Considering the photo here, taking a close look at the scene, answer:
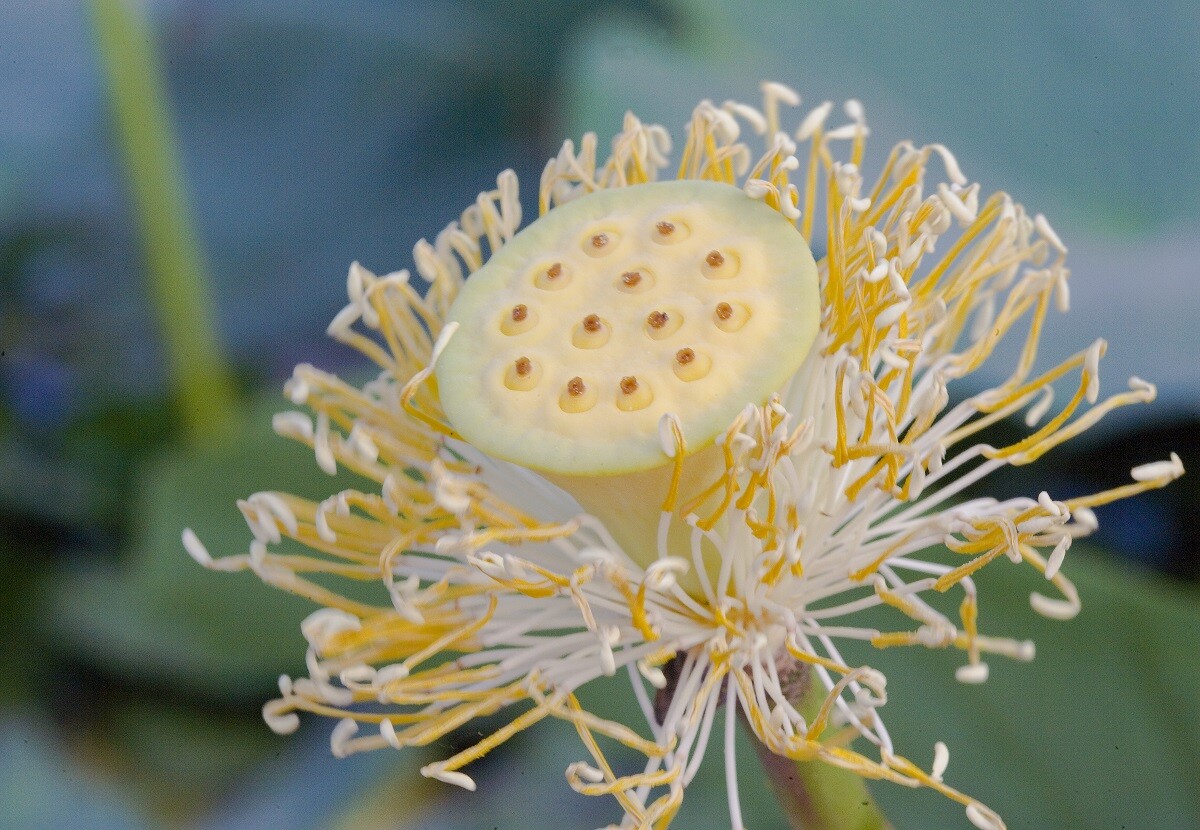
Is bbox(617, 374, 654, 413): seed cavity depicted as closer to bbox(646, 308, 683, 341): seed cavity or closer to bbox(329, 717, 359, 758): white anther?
bbox(646, 308, 683, 341): seed cavity

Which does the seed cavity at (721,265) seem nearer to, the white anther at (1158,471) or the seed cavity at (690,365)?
the seed cavity at (690,365)

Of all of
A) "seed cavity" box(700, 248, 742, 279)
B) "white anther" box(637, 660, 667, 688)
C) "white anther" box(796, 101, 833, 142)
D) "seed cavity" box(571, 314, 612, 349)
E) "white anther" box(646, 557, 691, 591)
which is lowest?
"white anther" box(637, 660, 667, 688)

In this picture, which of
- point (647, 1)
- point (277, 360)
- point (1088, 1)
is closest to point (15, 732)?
point (277, 360)

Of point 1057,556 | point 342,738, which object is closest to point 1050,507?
point 1057,556

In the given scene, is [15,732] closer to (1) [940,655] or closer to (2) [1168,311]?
(1) [940,655]

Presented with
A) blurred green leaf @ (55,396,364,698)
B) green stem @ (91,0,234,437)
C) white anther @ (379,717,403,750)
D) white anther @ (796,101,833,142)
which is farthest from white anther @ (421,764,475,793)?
green stem @ (91,0,234,437)

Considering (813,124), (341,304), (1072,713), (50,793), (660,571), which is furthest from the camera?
(341,304)

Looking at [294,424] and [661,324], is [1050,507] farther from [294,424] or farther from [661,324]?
[294,424]
